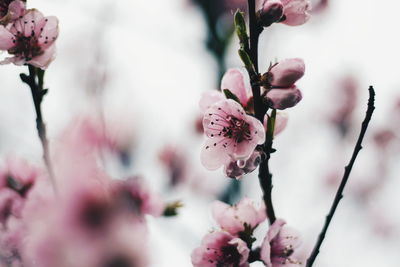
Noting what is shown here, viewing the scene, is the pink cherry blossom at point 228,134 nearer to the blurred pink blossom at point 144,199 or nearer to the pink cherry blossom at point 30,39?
the blurred pink blossom at point 144,199

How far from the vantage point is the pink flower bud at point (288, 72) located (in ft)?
3.41

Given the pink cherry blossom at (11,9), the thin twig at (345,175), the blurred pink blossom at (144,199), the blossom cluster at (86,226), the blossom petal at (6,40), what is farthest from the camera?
the blurred pink blossom at (144,199)

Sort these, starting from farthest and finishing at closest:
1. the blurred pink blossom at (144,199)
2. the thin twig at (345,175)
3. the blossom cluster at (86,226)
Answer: the blurred pink blossom at (144,199) < the thin twig at (345,175) < the blossom cluster at (86,226)

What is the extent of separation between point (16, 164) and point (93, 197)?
83 centimetres

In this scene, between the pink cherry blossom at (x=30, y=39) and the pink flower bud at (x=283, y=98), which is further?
the pink cherry blossom at (x=30, y=39)

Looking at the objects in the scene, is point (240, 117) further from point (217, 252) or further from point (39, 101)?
point (39, 101)

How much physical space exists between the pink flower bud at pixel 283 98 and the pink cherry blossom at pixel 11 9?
2.07ft

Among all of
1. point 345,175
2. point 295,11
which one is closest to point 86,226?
point 345,175

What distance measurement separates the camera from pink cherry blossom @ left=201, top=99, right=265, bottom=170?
1038 mm

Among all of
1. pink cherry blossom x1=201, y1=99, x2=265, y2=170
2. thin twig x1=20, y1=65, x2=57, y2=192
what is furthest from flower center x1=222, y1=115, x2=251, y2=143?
thin twig x1=20, y1=65, x2=57, y2=192

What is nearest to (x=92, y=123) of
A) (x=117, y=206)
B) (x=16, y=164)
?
(x=16, y=164)

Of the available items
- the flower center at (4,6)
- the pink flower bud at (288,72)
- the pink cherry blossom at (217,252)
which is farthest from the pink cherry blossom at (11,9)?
the pink cherry blossom at (217,252)

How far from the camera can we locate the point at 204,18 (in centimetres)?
321

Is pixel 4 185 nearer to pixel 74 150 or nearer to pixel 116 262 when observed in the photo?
pixel 74 150
